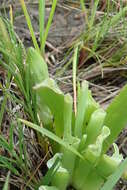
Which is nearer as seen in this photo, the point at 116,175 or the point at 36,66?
the point at 116,175

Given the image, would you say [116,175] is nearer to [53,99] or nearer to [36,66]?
[53,99]

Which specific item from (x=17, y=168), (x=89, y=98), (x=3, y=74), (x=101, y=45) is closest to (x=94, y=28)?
(x=101, y=45)

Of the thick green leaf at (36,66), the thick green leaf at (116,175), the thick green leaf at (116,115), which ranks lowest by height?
the thick green leaf at (116,175)

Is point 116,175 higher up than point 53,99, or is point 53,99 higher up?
point 53,99

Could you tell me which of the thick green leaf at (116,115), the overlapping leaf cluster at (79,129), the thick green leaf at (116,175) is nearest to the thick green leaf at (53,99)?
the overlapping leaf cluster at (79,129)

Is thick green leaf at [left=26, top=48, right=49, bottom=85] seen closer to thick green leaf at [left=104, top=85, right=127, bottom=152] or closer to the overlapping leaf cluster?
the overlapping leaf cluster

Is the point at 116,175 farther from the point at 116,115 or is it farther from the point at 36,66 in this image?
the point at 36,66

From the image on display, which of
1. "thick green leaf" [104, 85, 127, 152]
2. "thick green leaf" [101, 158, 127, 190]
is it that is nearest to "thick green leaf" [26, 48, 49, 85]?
"thick green leaf" [104, 85, 127, 152]

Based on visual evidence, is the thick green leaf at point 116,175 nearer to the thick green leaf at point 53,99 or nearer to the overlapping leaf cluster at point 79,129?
the overlapping leaf cluster at point 79,129

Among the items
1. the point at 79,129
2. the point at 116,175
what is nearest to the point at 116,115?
the point at 79,129
